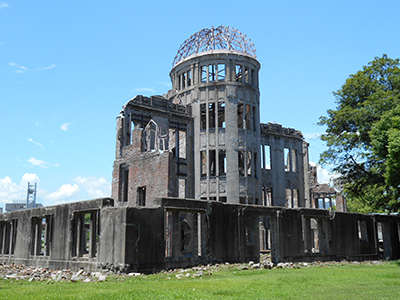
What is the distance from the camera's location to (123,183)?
81.6ft

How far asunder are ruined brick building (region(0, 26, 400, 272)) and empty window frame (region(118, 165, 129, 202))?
62mm

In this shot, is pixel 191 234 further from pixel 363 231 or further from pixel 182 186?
pixel 363 231

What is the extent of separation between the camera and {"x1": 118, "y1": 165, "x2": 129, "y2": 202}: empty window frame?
2481 cm

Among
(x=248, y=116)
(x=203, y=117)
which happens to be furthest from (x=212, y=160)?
(x=248, y=116)

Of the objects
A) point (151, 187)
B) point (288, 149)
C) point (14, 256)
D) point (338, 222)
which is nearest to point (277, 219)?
point (338, 222)

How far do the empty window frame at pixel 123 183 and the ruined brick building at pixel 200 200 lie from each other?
6 centimetres

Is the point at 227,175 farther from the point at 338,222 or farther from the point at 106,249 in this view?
the point at 106,249

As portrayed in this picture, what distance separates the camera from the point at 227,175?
28562mm

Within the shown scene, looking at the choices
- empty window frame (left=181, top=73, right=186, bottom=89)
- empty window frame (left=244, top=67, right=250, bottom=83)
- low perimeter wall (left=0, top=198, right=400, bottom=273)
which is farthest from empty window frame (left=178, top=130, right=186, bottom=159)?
low perimeter wall (left=0, top=198, right=400, bottom=273)

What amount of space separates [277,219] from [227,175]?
9.65m

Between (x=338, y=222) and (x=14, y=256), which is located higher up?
(x=338, y=222)

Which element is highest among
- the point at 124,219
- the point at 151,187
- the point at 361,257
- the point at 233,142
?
the point at 233,142

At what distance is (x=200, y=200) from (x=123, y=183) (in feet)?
30.9

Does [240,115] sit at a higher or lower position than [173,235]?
higher
